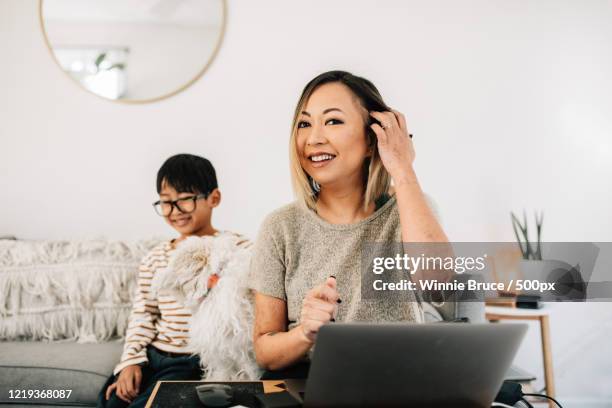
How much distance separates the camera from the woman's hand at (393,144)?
3.50 feet

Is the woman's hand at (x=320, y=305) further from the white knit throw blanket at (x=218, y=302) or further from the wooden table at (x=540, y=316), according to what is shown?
the wooden table at (x=540, y=316)

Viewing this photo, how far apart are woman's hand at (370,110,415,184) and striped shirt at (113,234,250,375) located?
530 millimetres

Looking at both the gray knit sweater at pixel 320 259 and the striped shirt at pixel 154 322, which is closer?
the gray knit sweater at pixel 320 259

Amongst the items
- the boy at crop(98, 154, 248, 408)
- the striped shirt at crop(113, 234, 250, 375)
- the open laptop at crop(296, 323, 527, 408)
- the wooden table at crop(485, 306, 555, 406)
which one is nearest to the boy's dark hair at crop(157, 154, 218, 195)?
the boy at crop(98, 154, 248, 408)

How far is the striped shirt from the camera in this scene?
1.32 metres

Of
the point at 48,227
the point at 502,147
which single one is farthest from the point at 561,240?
the point at 48,227

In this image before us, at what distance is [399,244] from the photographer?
3.53 ft

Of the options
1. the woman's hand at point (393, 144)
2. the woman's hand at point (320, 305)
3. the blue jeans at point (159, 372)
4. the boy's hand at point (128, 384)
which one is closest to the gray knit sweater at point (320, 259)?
the woman's hand at point (393, 144)

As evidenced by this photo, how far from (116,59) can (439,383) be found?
1811mm

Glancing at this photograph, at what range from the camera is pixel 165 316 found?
1366 mm

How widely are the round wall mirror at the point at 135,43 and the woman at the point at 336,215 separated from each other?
953 millimetres

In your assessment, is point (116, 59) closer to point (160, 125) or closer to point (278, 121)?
point (160, 125)

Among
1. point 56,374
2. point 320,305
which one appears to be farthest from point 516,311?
point 56,374

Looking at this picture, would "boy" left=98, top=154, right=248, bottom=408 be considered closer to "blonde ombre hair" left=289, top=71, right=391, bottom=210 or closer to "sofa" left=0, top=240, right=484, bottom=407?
"sofa" left=0, top=240, right=484, bottom=407
